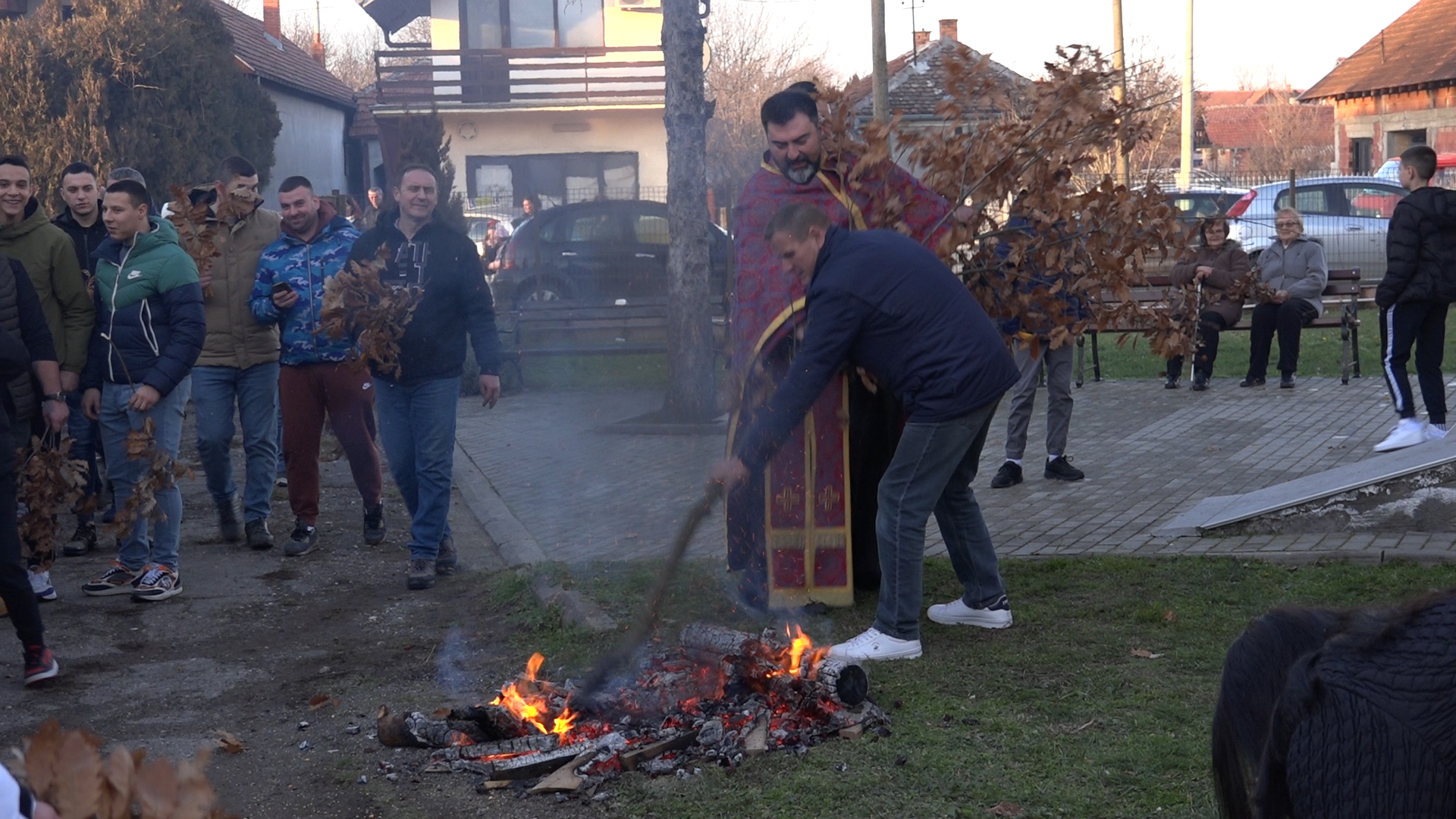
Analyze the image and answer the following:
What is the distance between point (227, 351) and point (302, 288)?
63cm

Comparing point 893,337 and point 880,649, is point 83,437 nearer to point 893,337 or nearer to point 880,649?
point 880,649

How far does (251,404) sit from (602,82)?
76.7 ft

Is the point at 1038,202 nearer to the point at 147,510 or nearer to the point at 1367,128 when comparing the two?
the point at 147,510

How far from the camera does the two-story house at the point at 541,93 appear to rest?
3052 centimetres

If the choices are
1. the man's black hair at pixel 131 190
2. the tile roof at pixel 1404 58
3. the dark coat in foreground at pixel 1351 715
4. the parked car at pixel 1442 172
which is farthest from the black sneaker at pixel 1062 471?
the tile roof at pixel 1404 58

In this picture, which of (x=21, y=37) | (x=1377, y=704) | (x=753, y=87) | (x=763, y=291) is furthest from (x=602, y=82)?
(x=1377, y=704)

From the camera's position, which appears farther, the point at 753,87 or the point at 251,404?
the point at 753,87

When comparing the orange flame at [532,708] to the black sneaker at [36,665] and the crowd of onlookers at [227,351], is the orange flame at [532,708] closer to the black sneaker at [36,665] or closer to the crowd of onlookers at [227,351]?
the black sneaker at [36,665]

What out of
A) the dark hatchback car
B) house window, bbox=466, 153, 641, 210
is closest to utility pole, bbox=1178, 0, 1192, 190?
house window, bbox=466, 153, 641, 210

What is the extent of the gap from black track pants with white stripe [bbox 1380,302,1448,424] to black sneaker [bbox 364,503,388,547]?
7.06m

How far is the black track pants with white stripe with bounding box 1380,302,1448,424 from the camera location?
9578 mm

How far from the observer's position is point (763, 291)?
6215 millimetres

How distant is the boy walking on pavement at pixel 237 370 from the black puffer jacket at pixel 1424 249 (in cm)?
747

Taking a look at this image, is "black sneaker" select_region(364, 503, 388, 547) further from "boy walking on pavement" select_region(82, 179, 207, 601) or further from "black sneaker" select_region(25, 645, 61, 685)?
"black sneaker" select_region(25, 645, 61, 685)
